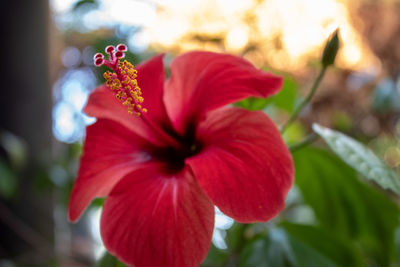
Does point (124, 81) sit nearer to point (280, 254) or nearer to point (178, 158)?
point (178, 158)

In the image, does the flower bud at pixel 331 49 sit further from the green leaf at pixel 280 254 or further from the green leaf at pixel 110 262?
the green leaf at pixel 110 262

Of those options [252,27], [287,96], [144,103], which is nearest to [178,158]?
[144,103]

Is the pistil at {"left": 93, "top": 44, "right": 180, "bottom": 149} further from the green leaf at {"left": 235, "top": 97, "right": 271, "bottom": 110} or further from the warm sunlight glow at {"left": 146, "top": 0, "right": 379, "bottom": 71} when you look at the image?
the warm sunlight glow at {"left": 146, "top": 0, "right": 379, "bottom": 71}

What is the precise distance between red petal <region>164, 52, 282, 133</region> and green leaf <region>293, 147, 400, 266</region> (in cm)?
27

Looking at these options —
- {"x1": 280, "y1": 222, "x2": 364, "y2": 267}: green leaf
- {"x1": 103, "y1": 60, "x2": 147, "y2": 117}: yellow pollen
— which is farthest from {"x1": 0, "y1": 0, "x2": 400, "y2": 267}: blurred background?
{"x1": 103, "y1": 60, "x2": 147, "y2": 117}: yellow pollen

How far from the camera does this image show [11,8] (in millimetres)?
1472

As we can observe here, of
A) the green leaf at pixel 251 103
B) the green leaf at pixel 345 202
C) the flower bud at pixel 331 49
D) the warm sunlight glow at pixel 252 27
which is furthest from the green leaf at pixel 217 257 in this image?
the warm sunlight glow at pixel 252 27

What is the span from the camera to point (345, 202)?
76 centimetres

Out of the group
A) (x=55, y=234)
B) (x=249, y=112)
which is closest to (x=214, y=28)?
(x=249, y=112)

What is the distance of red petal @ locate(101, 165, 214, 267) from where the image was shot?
0.42 m

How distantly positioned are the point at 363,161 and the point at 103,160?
370mm

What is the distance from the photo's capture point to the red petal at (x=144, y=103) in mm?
570

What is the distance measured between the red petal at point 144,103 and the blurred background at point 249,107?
148 mm

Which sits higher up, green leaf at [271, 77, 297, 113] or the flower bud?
the flower bud
